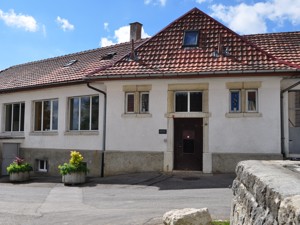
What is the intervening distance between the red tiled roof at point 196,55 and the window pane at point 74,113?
293 centimetres

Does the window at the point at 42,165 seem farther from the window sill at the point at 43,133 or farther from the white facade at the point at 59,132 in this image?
the window sill at the point at 43,133

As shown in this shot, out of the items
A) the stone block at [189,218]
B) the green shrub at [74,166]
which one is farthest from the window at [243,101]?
the stone block at [189,218]

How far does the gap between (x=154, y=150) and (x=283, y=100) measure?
5.36 m

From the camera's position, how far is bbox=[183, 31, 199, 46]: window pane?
15510mm

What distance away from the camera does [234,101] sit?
549 inches

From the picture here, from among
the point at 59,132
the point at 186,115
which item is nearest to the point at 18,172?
the point at 59,132

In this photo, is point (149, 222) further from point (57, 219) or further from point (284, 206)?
point (284, 206)

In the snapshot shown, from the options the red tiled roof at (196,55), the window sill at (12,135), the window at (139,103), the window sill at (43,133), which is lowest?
the window sill at (12,135)

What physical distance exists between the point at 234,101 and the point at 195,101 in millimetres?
1519

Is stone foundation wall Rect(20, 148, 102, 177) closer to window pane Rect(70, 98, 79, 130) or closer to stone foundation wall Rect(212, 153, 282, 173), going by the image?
window pane Rect(70, 98, 79, 130)

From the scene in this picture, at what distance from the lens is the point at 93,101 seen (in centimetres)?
1633

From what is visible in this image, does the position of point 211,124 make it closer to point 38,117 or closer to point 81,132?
point 81,132

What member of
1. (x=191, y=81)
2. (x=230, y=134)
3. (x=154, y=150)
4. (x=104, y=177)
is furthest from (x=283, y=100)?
(x=104, y=177)

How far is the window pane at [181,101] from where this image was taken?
14.4 metres
